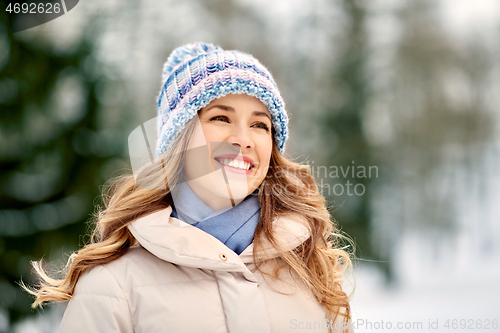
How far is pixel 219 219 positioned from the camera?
1.39 meters

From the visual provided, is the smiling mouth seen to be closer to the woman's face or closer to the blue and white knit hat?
the woman's face

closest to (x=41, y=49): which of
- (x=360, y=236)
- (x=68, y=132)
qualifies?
(x=68, y=132)

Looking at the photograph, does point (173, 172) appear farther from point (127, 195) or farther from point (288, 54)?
point (288, 54)

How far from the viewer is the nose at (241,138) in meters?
1.36

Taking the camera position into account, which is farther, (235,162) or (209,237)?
(235,162)

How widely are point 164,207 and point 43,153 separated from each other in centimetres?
197

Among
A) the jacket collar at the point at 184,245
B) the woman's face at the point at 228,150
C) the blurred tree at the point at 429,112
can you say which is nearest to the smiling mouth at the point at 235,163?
the woman's face at the point at 228,150

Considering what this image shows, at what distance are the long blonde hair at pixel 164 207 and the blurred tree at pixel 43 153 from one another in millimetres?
1459

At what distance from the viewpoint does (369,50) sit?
495 cm

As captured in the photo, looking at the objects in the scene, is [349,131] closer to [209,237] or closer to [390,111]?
[390,111]

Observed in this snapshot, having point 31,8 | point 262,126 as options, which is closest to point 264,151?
point 262,126

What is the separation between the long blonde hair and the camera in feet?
4.26

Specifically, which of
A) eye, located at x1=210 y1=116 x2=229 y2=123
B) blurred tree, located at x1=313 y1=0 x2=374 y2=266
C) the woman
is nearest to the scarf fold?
the woman

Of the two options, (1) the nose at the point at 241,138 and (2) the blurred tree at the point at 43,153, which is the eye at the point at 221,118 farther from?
(2) the blurred tree at the point at 43,153
